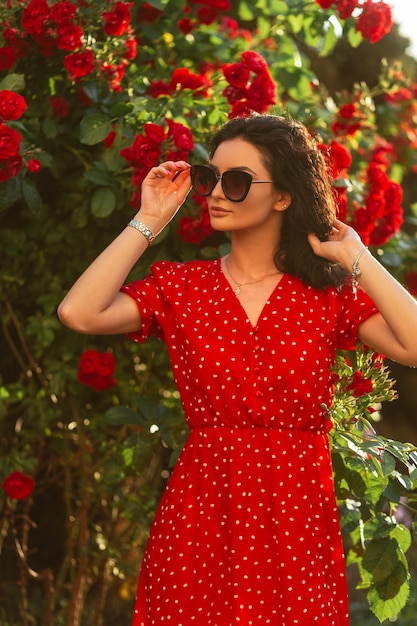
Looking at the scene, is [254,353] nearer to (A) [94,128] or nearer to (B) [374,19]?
(A) [94,128]

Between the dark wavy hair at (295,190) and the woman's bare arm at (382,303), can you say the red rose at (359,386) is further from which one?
the dark wavy hair at (295,190)

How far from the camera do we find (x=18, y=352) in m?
3.66

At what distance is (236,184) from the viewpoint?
2391 mm

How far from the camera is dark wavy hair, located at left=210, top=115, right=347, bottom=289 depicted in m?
2.50

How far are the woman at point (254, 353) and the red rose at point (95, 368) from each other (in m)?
0.61

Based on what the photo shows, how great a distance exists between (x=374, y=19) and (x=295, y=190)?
3.96 ft

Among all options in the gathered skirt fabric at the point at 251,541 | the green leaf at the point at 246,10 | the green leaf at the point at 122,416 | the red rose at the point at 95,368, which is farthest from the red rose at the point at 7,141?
the green leaf at the point at 246,10

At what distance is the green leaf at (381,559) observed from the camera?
2775 millimetres

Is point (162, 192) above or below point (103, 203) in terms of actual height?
above

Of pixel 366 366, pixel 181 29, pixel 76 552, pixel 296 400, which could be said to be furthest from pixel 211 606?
pixel 181 29

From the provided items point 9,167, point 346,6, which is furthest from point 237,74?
point 9,167

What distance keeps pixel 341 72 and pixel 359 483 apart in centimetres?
444

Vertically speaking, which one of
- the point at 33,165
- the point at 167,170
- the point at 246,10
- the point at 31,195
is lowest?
the point at 31,195

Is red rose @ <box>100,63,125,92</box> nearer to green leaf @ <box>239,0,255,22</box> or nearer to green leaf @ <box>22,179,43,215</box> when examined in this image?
green leaf @ <box>22,179,43,215</box>
